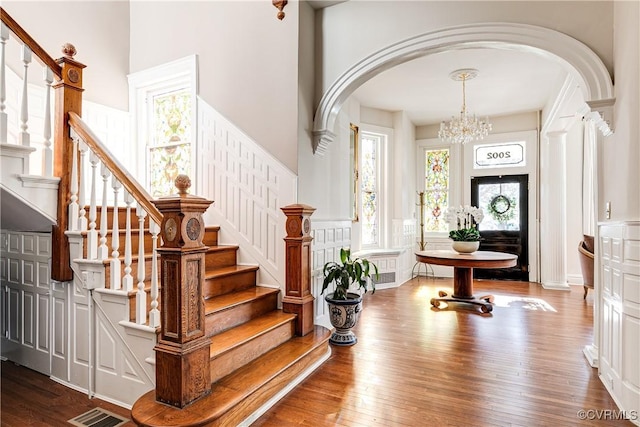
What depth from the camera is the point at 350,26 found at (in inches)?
134

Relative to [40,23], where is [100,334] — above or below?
below

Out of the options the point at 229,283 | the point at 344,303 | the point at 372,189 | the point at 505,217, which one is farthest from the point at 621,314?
the point at 505,217

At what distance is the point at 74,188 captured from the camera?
101 inches

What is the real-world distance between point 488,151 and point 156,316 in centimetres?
675

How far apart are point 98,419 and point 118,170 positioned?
1.60 meters

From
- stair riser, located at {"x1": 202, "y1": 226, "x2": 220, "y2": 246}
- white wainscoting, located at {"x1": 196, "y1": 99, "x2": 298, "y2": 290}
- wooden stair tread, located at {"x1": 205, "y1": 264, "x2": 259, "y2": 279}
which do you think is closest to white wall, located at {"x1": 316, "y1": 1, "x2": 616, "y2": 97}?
white wainscoting, located at {"x1": 196, "y1": 99, "x2": 298, "y2": 290}

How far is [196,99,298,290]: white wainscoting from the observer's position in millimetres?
3303

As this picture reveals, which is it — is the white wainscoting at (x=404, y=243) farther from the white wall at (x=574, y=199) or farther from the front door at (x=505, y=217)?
the white wall at (x=574, y=199)

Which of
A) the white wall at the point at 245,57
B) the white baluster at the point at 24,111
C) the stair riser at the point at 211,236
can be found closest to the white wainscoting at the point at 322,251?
the white wall at the point at 245,57

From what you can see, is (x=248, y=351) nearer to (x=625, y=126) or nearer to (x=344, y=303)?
(x=344, y=303)

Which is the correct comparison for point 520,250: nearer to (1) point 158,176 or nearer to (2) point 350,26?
(2) point 350,26

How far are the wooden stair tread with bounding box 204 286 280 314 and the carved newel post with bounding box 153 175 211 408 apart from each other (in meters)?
0.50

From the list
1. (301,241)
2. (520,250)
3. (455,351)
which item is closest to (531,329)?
(455,351)

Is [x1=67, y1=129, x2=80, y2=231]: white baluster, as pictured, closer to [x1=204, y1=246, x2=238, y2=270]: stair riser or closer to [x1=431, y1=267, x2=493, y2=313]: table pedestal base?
[x1=204, y1=246, x2=238, y2=270]: stair riser
